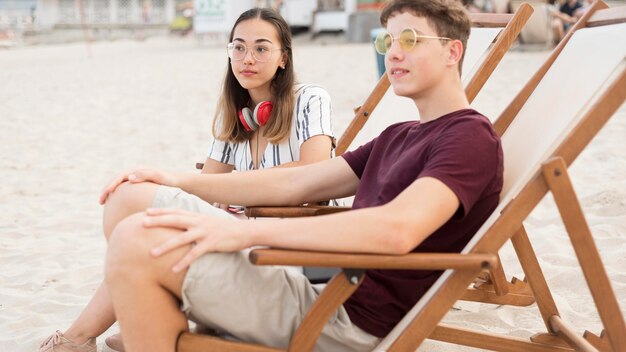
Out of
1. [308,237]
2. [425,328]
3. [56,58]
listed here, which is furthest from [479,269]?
[56,58]

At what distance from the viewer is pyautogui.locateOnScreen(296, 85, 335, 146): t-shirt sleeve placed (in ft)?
10.4

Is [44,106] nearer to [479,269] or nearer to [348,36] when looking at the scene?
[479,269]

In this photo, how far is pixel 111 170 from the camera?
7.03 meters

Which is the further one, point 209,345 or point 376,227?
point 209,345

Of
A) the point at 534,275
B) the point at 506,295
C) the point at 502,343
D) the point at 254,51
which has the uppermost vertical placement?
the point at 254,51

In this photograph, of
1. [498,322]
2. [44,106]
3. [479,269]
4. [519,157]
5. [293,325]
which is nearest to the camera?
[479,269]

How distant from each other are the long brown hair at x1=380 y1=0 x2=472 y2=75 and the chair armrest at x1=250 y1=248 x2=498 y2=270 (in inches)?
26.9

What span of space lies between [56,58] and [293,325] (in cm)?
2318

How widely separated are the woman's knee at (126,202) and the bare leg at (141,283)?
0.36m

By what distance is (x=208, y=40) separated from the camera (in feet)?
96.5

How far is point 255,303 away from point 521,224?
75 centimetres

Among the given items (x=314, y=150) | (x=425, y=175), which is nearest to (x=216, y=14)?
(x=314, y=150)

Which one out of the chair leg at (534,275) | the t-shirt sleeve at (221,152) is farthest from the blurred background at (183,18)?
the chair leg at (534,275)

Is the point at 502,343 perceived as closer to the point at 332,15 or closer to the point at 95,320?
the point at 95,320
